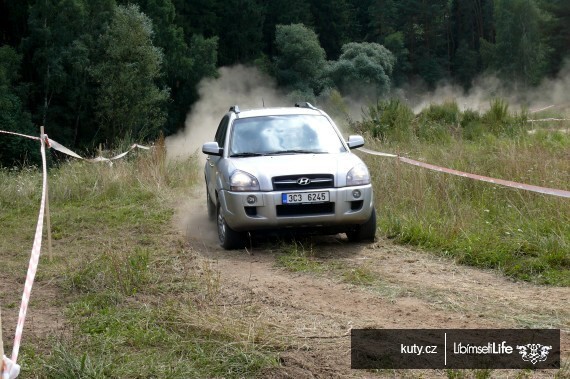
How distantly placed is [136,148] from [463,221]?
11790 mm

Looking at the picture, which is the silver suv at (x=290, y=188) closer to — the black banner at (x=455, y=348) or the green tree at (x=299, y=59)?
the black banner at (x=455, y=348)

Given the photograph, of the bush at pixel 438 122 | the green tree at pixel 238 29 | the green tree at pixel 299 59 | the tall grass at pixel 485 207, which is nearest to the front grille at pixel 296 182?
the tall grass at pixel 485 207

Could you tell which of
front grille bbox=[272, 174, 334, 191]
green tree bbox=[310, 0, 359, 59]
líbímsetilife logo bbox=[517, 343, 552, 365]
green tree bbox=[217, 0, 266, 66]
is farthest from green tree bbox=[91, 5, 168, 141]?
líbímsetilife logo bbox=[517, 343, 552, 365]

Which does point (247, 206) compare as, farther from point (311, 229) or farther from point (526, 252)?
point (526, 252)

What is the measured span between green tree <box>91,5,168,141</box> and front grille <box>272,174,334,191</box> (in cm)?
3983

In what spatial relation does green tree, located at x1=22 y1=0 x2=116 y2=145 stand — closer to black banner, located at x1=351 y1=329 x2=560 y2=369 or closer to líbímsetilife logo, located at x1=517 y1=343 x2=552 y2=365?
black banner, located at x1=351 y1=329 x2=560 y2=369

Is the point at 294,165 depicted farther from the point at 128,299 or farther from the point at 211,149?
the point at 128,299

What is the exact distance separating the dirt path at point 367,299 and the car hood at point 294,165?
0.86 m

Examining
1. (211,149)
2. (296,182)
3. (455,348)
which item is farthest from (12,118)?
(455,348)

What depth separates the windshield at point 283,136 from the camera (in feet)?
34.5

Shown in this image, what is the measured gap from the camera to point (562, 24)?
65375 mm

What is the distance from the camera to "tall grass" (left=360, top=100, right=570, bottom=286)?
8.49 m

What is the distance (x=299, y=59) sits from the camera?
62.6m

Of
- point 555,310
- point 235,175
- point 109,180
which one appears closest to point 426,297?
point 555,310
